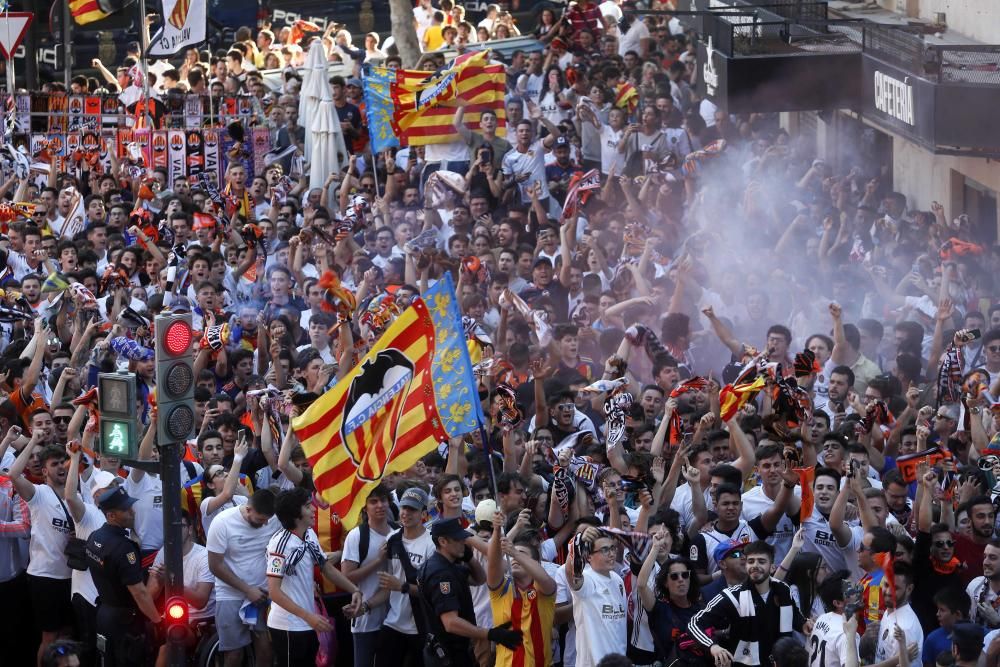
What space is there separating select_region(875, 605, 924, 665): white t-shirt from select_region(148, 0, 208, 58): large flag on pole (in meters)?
14.5

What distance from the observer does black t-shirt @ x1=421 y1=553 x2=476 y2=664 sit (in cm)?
1040

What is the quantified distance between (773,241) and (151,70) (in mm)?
11965

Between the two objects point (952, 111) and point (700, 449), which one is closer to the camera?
point (700, 449)

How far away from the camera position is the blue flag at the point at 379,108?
64.7ft

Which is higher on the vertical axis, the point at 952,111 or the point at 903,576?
the point at 952,111

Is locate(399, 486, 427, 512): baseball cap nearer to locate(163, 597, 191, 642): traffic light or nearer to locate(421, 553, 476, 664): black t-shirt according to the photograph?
locate(421, 553, 476, 664): black t-shirt

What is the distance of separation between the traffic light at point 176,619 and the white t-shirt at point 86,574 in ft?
3.63

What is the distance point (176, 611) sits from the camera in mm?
10375

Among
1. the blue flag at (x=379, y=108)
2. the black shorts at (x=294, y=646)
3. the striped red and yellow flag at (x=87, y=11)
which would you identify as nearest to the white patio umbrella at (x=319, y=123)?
the blue flag at (x=379, y=108)

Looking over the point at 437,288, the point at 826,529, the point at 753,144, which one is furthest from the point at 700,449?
the point at 753,144

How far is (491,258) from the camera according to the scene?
54.0 feet

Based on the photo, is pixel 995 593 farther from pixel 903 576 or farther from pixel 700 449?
pixel 700 449

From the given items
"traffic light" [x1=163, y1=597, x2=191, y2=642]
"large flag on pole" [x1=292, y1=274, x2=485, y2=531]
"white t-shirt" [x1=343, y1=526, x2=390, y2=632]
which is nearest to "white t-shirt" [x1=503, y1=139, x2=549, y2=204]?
Result: "large flag on pole" [x1=292, y1=274, x2=485, y2=531]

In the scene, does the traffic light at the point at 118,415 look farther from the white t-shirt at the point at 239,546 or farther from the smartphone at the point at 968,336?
the smartphone at the point at 968,336
